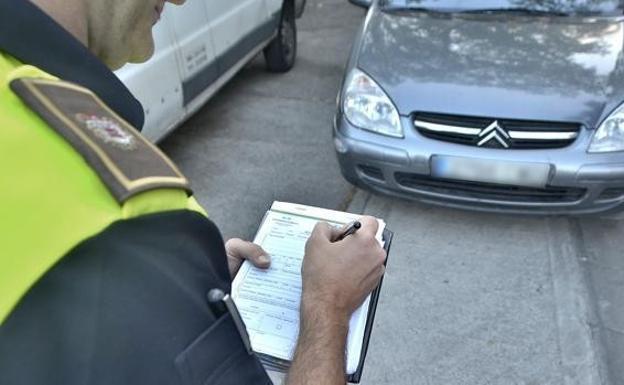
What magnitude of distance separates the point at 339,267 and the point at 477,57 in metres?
2.24

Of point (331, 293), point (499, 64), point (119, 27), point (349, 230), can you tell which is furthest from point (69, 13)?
point (499, 64)

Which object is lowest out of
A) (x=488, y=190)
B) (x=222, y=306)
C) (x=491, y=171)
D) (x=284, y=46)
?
(x=284, y=46)

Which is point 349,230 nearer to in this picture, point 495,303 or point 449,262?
point 495,303

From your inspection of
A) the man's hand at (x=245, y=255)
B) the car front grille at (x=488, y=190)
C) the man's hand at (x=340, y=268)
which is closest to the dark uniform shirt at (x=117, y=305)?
the man's hand at (x=340, y=268)

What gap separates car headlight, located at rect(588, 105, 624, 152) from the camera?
2678 mm

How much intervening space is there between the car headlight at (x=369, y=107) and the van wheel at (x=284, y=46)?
7.24ft

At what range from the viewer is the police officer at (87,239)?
0.51 meters

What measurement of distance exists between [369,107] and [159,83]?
118 centimetres

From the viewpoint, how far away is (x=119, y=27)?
2.50 feet

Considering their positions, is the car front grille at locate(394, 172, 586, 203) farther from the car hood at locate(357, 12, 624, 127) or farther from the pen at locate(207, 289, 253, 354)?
the pen at locate(207, 289, 253, 354)

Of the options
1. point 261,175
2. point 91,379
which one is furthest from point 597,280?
point 91,379

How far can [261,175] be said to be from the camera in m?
3.72

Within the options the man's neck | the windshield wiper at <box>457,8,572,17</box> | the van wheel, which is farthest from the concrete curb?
the van wheel

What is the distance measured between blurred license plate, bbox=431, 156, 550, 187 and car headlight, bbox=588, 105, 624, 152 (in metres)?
0.25
